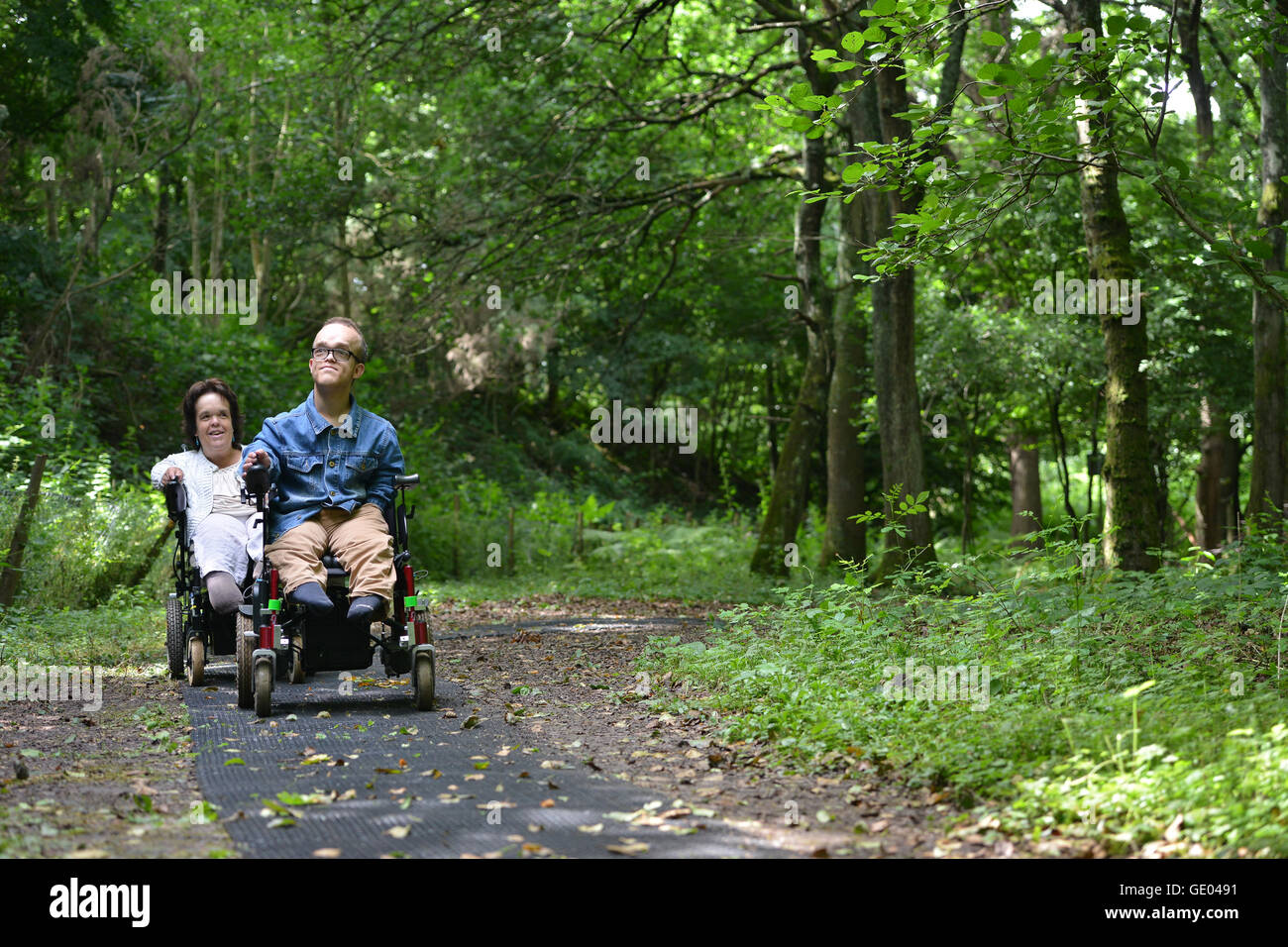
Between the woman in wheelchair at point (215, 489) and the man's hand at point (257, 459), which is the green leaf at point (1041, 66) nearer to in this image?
the man's hand at point (257, 459)

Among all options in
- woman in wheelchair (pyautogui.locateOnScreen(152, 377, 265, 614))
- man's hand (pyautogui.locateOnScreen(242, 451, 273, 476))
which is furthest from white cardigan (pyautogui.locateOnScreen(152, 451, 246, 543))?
man's hand (pyautogui.locateOnScreen(242, 451, 273, 476))

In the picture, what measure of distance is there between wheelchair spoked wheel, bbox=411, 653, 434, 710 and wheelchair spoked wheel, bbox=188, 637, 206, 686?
1.63 m

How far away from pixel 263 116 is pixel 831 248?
470 inches

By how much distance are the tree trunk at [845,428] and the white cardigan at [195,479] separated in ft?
24.7

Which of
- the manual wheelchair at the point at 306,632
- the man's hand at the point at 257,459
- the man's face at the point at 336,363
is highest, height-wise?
the man's face at the point at 336,363

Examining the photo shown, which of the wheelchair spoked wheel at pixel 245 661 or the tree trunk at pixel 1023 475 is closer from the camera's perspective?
the wheelchair spoked wheel at pixel 245 661

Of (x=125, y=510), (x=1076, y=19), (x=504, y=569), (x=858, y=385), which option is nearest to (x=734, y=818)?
(x=1076, y=19)

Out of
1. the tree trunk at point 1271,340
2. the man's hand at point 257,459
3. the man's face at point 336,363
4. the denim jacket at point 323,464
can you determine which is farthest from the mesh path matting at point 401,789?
the tree trunk at point 1271,340

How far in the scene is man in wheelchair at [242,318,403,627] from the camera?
604 cm

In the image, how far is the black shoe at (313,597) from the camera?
5.87m

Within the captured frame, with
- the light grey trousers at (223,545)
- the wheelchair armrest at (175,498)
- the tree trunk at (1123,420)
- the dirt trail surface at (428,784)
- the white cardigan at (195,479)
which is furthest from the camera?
the tree trunk at (1123,420)

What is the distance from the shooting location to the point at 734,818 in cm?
408

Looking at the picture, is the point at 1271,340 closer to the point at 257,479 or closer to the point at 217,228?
the point at 257,479
